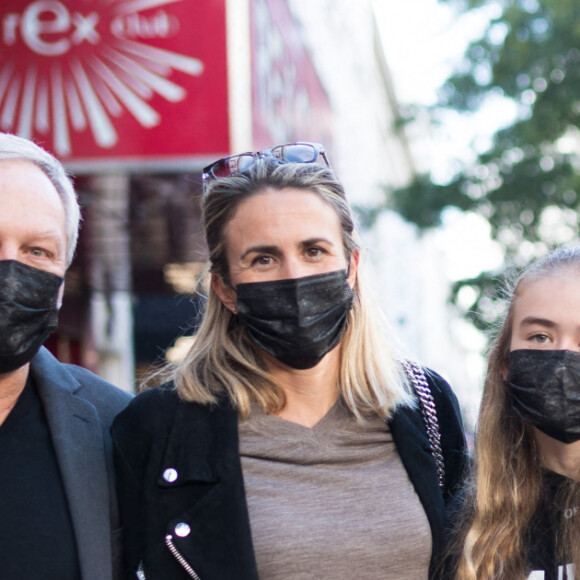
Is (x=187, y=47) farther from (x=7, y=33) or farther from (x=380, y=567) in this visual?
A: (x=380, y=567)

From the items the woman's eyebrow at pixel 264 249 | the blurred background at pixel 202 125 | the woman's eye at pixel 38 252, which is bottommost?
the woman's eyebrow at pixel 264 249

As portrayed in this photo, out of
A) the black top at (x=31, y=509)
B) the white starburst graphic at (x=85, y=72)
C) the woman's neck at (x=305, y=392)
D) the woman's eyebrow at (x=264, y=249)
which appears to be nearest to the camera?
the black top at (x=31, y=509)

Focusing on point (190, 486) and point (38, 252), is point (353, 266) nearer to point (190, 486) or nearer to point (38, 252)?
point (190, 486)

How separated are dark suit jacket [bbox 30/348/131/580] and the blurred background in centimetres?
64

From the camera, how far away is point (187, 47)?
671cm

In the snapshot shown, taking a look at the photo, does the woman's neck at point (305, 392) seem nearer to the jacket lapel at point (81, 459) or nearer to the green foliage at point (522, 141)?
the jacket lapel at point (81, 459)

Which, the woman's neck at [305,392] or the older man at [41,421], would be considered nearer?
the older man at [41,421]

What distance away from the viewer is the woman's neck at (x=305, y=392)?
2994 millimetres

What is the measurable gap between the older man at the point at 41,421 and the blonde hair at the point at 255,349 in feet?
1.27

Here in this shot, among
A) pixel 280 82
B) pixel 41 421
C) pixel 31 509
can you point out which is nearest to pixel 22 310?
pixel 41 421

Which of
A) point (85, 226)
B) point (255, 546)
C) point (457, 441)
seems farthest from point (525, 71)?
point (255, 546)

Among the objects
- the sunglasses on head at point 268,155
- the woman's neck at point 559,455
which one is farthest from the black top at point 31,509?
the woman's neck at point 559,455

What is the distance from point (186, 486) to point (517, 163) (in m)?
9.81

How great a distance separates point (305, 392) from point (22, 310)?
3.12ft
